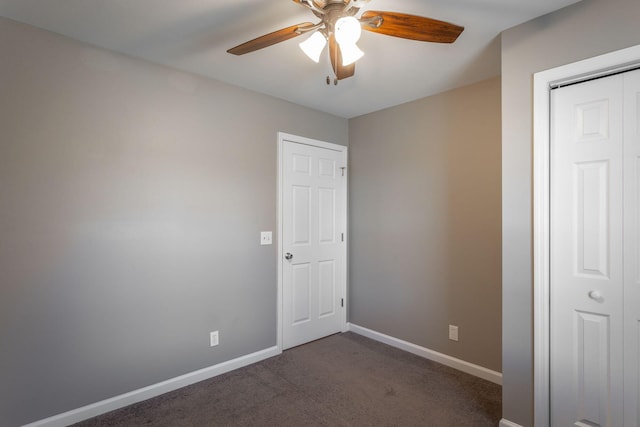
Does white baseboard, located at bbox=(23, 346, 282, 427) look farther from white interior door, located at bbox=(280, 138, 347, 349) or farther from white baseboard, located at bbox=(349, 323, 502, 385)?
white baseboard, located at bbox=(349, 323, 502, 385)

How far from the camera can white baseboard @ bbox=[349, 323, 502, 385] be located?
104 inches

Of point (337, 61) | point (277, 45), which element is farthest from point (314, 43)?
point (277, 45)

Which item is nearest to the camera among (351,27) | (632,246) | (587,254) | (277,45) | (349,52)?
(351,27)

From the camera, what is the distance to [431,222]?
3.04m

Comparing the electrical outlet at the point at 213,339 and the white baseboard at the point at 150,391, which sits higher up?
the electrical outlet at the point at 213,339

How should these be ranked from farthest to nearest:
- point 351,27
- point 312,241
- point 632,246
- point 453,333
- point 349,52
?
point 312,241 → point 453,333 → point 632,246 → point 349,52 → point 351,27

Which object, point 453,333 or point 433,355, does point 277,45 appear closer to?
point 453,333

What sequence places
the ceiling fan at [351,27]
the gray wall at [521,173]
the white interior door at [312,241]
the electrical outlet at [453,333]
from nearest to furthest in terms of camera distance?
the ceiling fan at [351,27]
the gray wall at [521,173]
the electrical outlet at [453,333]
the white interior door at [312,241]

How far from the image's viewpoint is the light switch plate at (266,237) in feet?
9.93

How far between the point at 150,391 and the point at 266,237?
4.76 feet

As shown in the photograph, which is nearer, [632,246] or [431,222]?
[632,246]

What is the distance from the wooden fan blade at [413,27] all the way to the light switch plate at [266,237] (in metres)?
1.97

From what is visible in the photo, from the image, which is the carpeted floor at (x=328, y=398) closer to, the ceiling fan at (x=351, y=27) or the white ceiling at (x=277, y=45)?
the ceiling fan at (x=351, y=27)

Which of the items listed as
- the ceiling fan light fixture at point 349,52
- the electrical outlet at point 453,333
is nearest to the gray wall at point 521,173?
the electrical outlet at point 453,333
